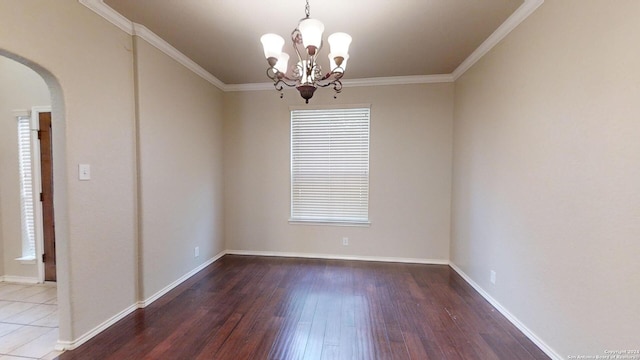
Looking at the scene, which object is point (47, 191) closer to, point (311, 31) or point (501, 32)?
point (311, 31)

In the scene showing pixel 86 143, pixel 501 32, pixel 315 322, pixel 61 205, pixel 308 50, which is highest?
pixel 501 32

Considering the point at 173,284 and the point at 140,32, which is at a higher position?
the point at 140,32

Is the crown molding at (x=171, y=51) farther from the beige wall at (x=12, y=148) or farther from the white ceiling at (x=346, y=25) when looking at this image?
the beige wall at (x=12, y=148)

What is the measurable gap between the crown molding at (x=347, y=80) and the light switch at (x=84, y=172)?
127cm

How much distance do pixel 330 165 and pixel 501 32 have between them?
8.23 ft

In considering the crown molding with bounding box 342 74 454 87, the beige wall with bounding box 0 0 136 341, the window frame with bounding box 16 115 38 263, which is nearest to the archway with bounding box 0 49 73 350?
the beige wall with bounding box 0 0 136 341

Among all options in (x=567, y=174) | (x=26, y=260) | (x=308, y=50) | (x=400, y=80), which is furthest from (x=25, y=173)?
(x=567, y=174)

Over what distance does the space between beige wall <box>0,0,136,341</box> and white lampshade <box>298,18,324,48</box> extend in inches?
69.6

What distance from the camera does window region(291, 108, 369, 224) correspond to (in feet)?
13.1

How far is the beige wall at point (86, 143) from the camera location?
1838mm

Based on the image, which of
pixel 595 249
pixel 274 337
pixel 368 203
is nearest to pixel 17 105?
pixel 274 337

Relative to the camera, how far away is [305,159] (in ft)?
13.6

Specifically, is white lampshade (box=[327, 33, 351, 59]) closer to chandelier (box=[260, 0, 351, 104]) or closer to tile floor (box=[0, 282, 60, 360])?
chandelier (box=[260, 0, 351, 104])

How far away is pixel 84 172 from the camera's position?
2088 mm
